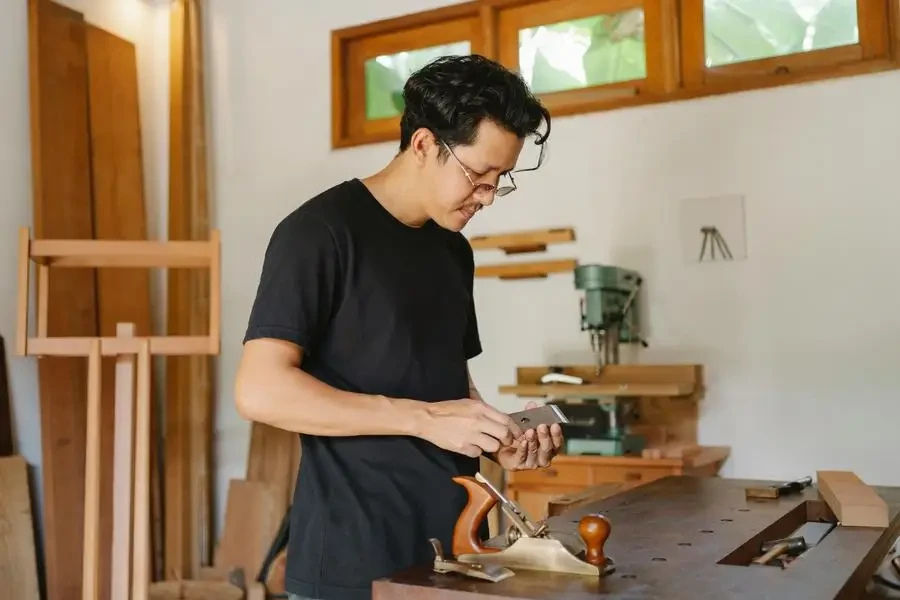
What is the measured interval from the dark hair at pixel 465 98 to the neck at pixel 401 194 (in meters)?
0.08

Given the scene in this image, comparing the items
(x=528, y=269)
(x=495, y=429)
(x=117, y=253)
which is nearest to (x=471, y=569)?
(x=495, y=429)

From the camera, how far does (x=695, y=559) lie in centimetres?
134

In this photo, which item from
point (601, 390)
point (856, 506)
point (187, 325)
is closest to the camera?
point (856, 506)

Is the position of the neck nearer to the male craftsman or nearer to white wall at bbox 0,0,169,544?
the male craftsman

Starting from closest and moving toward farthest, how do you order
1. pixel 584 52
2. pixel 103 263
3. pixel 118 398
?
pixel 118 398
pixel 103 263
pixel 584 52

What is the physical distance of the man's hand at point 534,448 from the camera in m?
1.40

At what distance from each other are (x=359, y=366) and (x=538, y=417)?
1.00 ft

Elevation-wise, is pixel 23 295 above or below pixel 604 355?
above

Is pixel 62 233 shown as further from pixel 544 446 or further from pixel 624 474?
pixel 544 446

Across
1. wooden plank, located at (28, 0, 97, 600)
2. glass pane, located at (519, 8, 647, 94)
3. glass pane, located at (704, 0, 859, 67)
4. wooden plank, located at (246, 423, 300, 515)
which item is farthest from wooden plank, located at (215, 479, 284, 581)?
glass pane, located at (704, 0, 859, 67)

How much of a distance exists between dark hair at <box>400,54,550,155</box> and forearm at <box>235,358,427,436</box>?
463 mm

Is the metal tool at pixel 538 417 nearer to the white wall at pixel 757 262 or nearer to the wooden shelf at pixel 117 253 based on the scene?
the wooden shelf at pixel 117 253

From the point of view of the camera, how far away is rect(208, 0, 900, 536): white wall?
3.20m

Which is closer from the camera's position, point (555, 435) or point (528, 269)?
point (555, 435)
